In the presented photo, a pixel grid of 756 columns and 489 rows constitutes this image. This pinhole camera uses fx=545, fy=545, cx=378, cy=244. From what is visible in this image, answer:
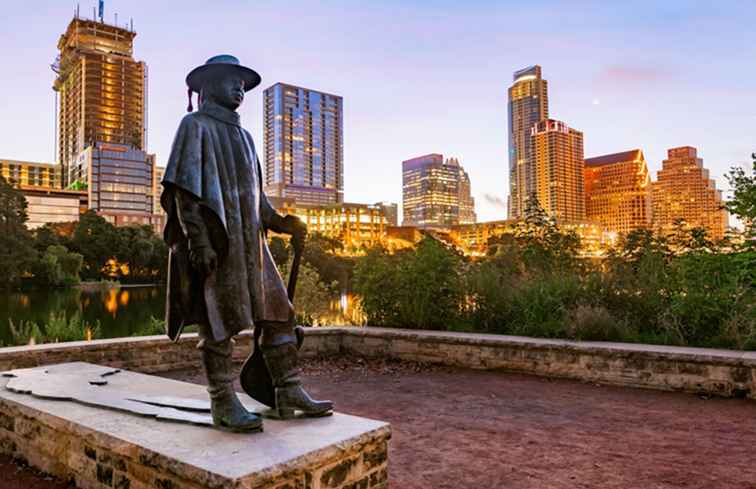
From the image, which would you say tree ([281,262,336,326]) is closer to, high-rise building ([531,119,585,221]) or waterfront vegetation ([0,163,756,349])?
waterfront vegetation ([0,163,756,349])

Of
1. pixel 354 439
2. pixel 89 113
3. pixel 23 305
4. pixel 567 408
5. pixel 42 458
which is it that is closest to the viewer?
pixel 354 439

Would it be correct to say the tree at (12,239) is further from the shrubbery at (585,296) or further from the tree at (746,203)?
the tree at (746,203)

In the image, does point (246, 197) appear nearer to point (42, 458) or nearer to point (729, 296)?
point (42, 458)

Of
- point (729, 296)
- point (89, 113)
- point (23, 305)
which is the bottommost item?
point (23, 305)

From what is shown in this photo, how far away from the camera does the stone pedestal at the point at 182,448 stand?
8.50 feet

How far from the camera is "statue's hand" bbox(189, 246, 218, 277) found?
300 cm

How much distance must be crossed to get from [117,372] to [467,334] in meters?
4.87

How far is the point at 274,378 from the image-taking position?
11.3 feet

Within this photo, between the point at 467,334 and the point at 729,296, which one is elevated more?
the point at 729,296

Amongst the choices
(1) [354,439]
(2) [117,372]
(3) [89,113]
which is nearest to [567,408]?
(1) [354,439]

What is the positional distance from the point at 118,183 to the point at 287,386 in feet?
437

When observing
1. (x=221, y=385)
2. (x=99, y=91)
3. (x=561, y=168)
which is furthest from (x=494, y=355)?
(x=561, y=168)

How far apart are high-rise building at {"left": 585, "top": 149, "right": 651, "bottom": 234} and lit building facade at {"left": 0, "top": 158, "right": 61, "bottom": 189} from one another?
153054 millimetres

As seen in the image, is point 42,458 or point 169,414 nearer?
point 169,414
